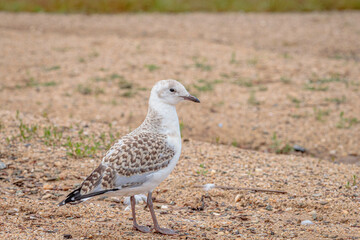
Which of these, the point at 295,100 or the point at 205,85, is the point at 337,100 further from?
the point at 205,85

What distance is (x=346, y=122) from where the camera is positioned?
9.01 metres

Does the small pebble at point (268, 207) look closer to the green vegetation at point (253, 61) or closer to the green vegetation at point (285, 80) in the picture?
the green vegetation at point (285, 80)

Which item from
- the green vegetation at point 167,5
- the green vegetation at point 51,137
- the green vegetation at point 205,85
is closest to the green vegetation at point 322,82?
the green vegetation at point 205,85

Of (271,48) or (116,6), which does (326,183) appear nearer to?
(271,48)

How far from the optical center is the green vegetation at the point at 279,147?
8266 millimetres

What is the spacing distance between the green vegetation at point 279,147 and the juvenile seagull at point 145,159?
3.53m

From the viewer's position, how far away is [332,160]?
26.0 feet

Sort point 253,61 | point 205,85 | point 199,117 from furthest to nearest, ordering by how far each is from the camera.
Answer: point 253,61
point 205,85
point 199,117

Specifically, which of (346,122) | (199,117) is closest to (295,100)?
(346,122)

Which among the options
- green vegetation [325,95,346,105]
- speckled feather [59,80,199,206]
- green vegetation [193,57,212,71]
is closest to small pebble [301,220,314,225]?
speckled feather [59,80,199,206]

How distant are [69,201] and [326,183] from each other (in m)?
3.42

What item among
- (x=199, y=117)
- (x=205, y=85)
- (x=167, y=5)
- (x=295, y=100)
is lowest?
(x=199, y=117)

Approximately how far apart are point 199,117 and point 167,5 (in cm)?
1124

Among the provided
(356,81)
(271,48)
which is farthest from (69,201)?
(271,48)
